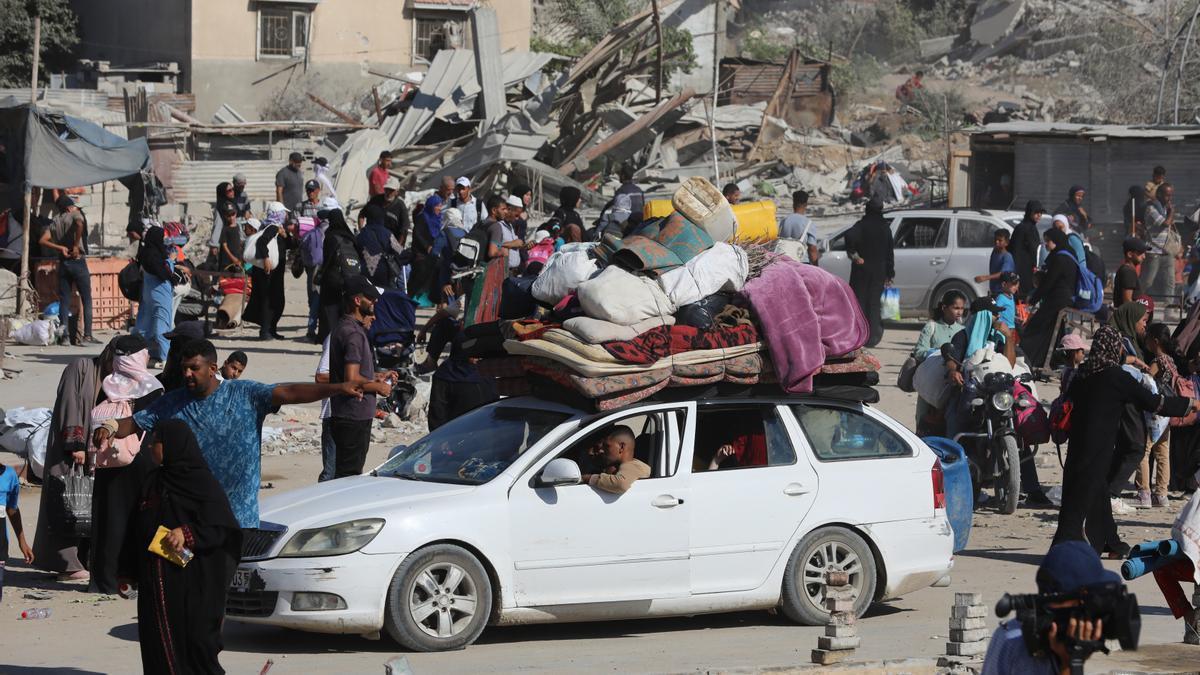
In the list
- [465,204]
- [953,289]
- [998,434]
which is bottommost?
[998,434]

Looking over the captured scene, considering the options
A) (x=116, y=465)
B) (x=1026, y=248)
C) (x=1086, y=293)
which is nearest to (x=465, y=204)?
(x=1026, y=248)

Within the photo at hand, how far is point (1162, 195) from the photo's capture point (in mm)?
25172

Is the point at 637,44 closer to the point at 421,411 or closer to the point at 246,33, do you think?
the point at 246,33

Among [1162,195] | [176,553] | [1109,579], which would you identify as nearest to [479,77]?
[1162,195]

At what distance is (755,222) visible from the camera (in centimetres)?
1068

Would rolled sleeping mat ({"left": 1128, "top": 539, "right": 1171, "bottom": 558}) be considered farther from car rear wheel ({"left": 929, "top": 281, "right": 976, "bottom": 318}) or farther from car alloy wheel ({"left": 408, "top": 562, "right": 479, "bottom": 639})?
car rear wheel ({"left": 929, "top": 281, "right": 976, "bottom": 318})

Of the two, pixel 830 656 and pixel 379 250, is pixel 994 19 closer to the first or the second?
pixel 379 250

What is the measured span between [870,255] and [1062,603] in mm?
16471

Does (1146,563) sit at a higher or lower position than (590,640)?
higher

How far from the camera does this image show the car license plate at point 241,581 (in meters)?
8.57

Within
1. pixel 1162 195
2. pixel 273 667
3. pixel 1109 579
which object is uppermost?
pixel 1162 195

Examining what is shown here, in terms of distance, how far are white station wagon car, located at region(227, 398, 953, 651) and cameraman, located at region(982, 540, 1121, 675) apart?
13.9ft

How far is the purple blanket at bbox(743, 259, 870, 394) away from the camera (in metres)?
9.34

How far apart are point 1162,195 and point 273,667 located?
19.9m
